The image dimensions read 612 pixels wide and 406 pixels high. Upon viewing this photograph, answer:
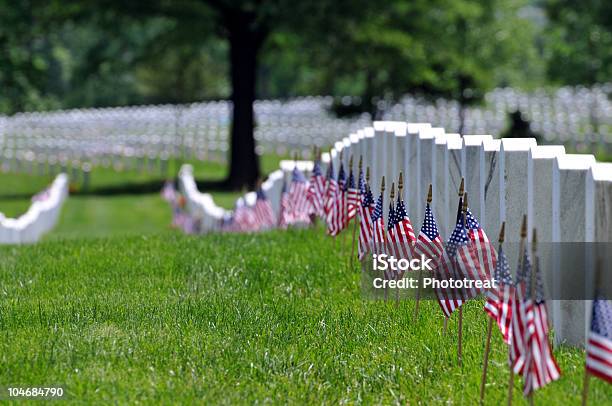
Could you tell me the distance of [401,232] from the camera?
7.72 meters

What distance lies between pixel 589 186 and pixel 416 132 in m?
3.25

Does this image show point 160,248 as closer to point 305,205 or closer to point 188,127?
point 305,205

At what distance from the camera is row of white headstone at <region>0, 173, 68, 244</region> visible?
1794 cm

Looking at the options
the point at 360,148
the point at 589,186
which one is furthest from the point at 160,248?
the point at 589,186

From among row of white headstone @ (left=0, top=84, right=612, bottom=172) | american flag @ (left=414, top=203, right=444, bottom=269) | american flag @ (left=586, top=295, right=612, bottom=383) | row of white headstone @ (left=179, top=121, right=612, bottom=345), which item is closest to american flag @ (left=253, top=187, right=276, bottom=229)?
row of white headstone @ (left=179, top=121, right=612, bottom=345)

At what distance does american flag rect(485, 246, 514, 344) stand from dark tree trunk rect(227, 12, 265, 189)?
91.1 ft

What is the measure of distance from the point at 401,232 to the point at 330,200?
12.0 feet

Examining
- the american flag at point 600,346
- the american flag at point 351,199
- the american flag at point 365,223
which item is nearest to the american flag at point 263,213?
the american flag at point 351,199

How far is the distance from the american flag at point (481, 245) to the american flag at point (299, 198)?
253 inches

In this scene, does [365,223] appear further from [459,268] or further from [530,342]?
[530,342]

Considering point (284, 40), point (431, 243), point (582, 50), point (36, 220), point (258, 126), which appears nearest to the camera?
point (431, 243)

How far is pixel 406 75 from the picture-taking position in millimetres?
34188

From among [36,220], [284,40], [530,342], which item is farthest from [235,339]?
[284,40]

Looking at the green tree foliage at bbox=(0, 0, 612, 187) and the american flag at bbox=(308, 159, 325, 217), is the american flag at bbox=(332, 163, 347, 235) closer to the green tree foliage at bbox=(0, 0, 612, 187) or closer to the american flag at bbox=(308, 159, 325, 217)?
the american flag at bbox=(308, 159, 325, 217)
